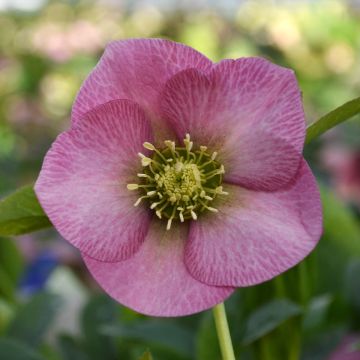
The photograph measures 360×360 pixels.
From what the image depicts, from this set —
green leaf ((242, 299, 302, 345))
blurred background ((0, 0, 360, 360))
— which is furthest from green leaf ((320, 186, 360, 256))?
green leaf ((242, 299, 302, 345))

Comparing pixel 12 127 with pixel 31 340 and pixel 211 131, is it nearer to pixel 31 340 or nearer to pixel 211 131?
pixel 31 340

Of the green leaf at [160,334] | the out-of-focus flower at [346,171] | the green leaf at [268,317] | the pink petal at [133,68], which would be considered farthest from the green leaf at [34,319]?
the out-of-focus flower at [346,171]

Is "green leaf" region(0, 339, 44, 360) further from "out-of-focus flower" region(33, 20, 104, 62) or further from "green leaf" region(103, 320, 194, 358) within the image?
"out-of-focus flower" region(33, 20, 104, 62)

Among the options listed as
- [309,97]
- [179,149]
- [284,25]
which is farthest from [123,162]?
[284,25]

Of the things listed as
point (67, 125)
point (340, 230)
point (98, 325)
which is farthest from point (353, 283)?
point (67, 125)

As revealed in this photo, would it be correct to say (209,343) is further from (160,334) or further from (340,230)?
(340,230)

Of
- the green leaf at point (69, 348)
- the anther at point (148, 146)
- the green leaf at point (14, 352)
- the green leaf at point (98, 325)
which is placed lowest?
the green leaf at point (98, 325)

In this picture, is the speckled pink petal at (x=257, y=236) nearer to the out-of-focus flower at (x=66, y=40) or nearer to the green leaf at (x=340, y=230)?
the green leaf at (x=340, y=230)
